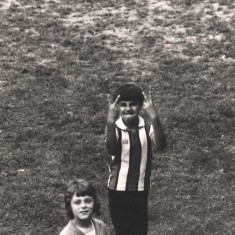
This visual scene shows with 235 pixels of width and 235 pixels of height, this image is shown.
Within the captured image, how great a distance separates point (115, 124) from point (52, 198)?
2.65 m

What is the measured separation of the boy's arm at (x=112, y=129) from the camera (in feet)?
17.0

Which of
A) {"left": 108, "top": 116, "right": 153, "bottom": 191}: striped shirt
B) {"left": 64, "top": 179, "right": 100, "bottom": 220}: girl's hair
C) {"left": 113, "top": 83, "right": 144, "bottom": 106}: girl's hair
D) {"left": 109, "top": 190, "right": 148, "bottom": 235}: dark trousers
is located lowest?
{"left": 109, "top": 190, "right": 148, "bottom": 235}: dark trousers

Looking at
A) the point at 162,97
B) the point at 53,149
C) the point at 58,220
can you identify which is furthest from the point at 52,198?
the point at 162,97

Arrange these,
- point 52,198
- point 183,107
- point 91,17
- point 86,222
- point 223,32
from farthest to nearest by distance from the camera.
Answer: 1. point 91,17
2. point 223,32
3. point 183,107
4. point 52,198
5. point 86,222

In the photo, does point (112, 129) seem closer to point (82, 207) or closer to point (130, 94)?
point (130, 94)

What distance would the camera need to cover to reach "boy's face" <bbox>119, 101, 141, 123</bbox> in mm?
5328

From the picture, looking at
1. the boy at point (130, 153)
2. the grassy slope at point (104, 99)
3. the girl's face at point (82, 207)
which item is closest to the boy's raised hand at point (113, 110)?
the boy at point (130, 153)

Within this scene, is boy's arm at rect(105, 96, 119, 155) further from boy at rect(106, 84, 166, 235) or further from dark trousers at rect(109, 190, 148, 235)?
dark trousers at rect(109, 190, 148, 235)

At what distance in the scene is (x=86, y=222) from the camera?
14.9 feet

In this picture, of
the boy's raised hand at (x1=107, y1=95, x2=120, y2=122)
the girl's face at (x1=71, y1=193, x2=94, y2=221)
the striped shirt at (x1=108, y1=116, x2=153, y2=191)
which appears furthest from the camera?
the striped shirt at (x1=108, y1=116, x2=153, y2=191)

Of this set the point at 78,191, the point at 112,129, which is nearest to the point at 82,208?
the point at 78,191

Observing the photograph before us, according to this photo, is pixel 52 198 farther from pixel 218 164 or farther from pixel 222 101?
pixel 222 101

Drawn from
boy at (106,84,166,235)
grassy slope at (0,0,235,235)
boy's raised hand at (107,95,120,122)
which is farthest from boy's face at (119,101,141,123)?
grassy slope at (0,0,235,235)

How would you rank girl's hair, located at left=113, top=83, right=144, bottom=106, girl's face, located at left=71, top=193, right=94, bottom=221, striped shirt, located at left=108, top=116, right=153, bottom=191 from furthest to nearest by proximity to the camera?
striped shirt, located at left=108, top=116, right=153, bottom=191 < girl's hair, located at left=113, top=83, right=144, bottom=106 < girl's face, located at left=71, top=193, right=94, bottom=221
